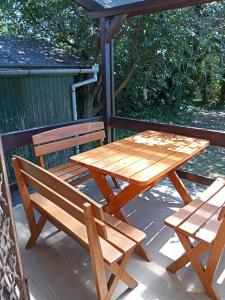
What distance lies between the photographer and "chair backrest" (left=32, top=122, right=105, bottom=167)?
2.55 m

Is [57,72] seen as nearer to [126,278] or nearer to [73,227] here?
[73,227]

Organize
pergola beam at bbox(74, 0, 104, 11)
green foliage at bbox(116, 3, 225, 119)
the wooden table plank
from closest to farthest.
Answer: the wooden table plank
pergola beam at bbox(74, 0, 104, 11)
green foliage at bbox(116, 3, 225, 119)

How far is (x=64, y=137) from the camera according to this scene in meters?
2.78

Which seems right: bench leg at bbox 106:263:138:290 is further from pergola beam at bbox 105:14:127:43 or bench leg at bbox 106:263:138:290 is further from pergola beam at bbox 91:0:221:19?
pergola beam at bbox 105:14:127:43

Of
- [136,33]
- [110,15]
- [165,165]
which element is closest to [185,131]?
[165,165]

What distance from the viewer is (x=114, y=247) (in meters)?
1.53

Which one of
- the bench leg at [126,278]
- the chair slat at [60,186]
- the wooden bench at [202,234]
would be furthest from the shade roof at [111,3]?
the bench leg at [126,278]

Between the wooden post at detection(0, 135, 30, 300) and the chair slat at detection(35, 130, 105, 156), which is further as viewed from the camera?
the chair slat at detection(35, 130, 105, 156)

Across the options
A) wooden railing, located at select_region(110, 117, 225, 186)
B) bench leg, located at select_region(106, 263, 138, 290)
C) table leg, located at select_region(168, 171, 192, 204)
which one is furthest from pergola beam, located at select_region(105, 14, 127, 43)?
bench leg, located at select_region(106, 263, 138, 290)

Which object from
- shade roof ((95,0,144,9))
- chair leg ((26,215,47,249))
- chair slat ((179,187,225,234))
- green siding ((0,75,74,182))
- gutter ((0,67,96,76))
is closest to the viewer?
chair slat ((179,187,225,234))

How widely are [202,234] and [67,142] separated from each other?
5.45 ft

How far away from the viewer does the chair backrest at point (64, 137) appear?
255cm

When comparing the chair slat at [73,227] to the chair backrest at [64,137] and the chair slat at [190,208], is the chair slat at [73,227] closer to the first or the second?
the chair slat at [190,208]

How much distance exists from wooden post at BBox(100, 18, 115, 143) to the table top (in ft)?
2.64
